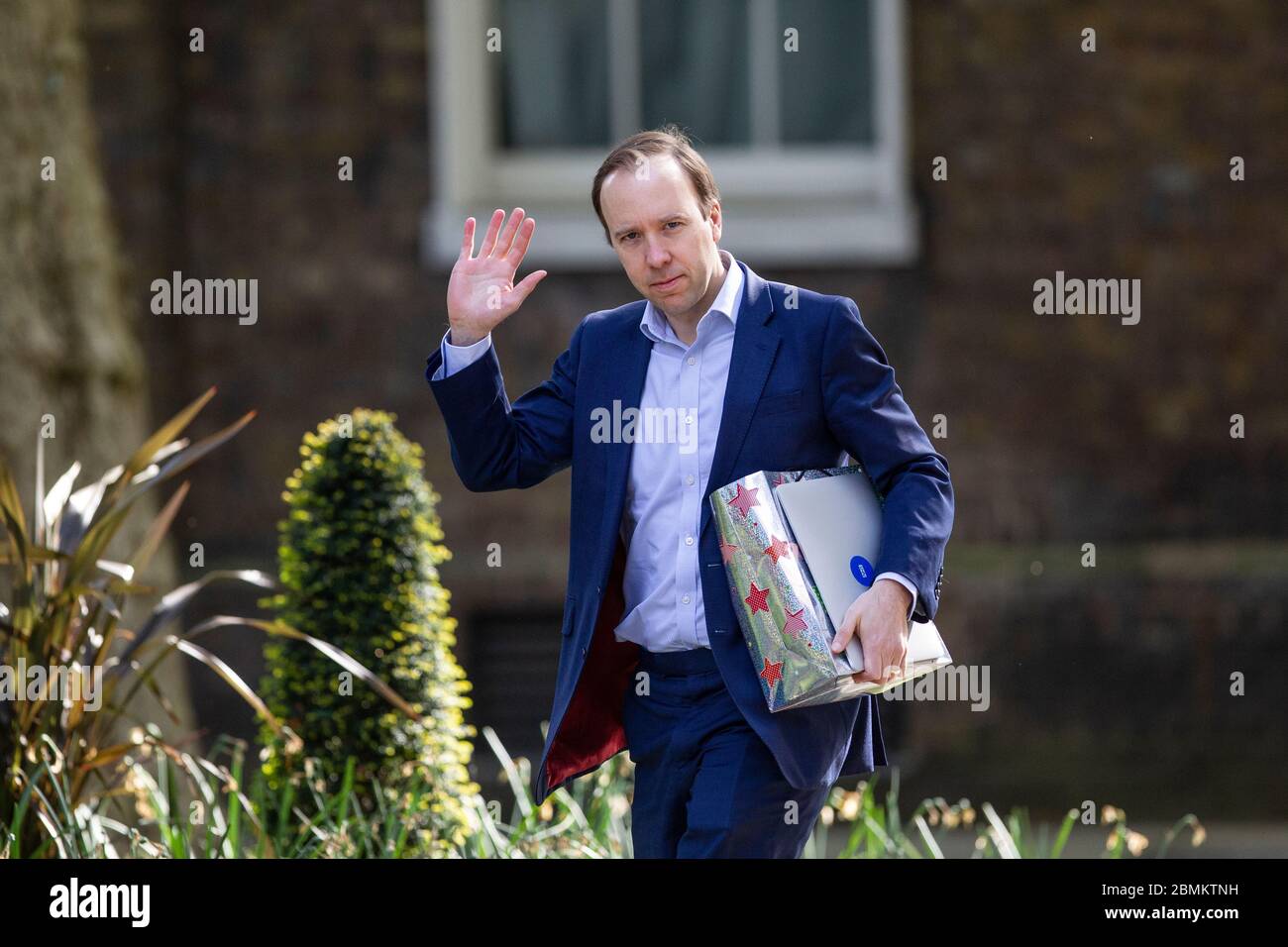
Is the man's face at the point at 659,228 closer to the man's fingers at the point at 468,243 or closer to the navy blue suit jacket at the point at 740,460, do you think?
the navy blue suit jacket at the point at 740,460

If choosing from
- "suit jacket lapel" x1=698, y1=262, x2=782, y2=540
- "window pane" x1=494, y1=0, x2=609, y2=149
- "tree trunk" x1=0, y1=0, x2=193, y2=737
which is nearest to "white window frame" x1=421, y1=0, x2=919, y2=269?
"window pane" x1=494, y1=0, x2=609, y2=149

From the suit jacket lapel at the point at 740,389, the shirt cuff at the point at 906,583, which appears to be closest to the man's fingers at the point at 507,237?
the suit jacket lapel at the point at 740,389

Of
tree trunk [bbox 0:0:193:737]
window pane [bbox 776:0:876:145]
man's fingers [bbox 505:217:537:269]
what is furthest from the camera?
window pane [bbox 776:0:876:145]

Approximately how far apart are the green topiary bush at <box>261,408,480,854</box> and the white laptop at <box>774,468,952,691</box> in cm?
183

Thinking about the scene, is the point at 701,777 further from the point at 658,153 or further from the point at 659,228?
the point at 658,153

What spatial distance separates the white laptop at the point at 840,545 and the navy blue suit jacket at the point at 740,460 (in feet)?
0.21

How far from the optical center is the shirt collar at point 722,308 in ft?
11.7

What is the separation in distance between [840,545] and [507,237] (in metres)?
1.00

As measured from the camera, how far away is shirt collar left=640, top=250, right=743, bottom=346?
3564 millimetres

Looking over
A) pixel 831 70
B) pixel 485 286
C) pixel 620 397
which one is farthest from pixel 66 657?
pixel 831 70

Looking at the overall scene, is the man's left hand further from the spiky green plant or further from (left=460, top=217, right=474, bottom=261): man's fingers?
the spiky green plant

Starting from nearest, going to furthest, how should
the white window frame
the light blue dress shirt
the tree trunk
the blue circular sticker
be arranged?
1. the blue circular sticker
2. the light blue dress shirt
3. the tree trunk
4. the white window frame

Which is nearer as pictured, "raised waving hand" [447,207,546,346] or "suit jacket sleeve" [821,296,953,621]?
"suit jacket sleeve" [821,296,953,621]
